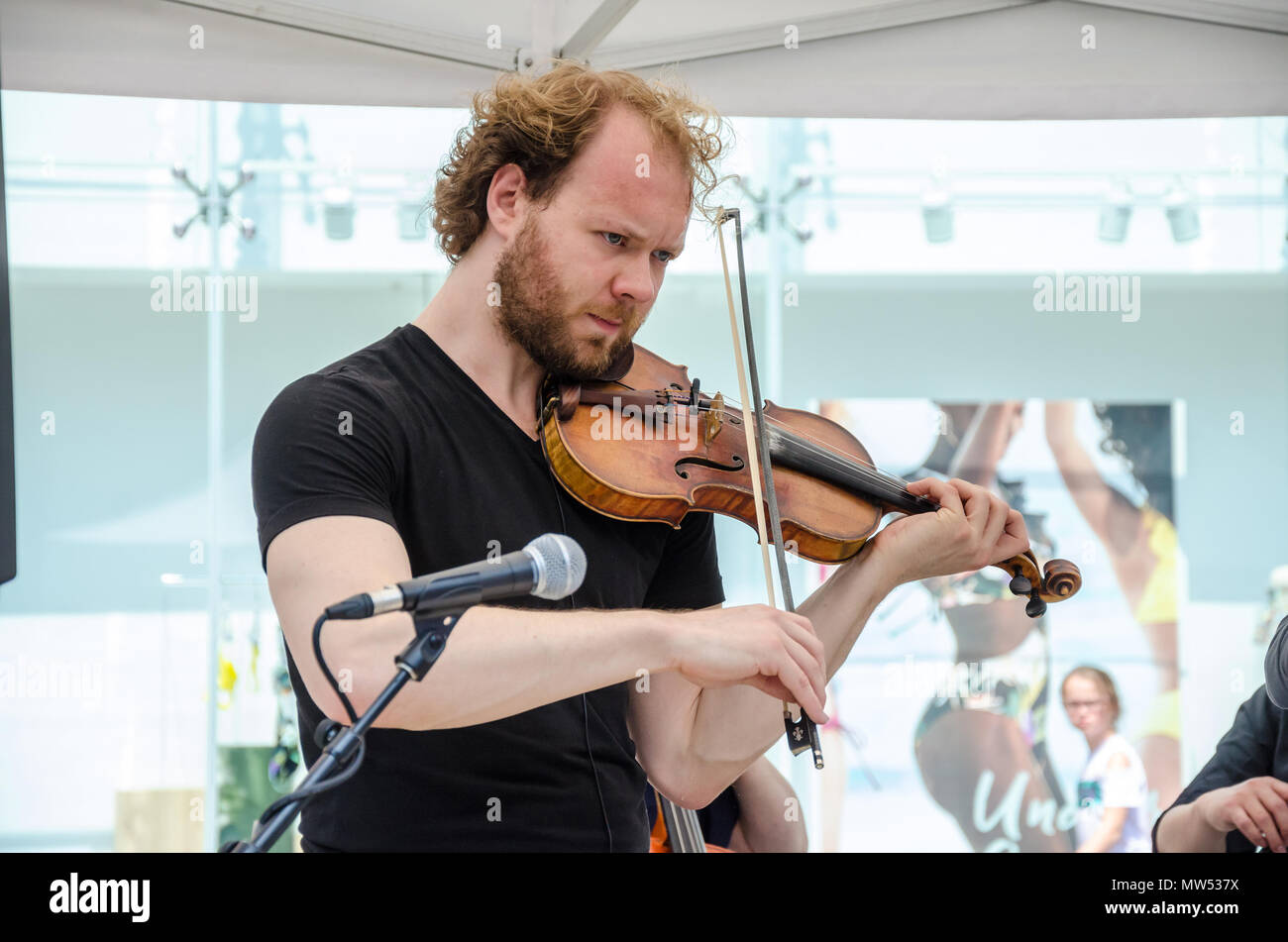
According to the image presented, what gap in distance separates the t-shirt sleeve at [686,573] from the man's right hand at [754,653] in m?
0.48

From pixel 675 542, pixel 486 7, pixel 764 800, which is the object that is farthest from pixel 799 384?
pixel 675 542

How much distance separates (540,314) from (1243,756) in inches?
61.7

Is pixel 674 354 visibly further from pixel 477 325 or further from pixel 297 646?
pixel 297 646

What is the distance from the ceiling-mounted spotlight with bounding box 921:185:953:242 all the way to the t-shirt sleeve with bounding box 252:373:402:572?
12.0ft

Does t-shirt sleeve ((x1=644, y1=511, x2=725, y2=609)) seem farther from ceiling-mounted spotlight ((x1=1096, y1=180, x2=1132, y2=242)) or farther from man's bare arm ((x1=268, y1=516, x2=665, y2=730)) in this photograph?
ceiling-mounted spotlight ((x1=1096, y1=180, x2=1132, y2=242))

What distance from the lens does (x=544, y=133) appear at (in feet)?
5.07

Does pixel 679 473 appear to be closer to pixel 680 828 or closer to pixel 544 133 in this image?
pixel 544 133

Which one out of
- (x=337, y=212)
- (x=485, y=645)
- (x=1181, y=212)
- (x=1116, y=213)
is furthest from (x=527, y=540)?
(x=1181, y=212)

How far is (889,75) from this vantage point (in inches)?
89.5

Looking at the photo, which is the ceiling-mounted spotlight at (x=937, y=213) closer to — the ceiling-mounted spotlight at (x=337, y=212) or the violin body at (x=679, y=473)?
the ceiling-mounted spotlight at (x=337, y=212)

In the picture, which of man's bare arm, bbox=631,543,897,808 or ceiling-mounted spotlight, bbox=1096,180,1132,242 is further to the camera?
ceiling-mounted spotlight, bbox=1096,180,1132,242

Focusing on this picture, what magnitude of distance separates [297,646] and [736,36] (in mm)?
1585

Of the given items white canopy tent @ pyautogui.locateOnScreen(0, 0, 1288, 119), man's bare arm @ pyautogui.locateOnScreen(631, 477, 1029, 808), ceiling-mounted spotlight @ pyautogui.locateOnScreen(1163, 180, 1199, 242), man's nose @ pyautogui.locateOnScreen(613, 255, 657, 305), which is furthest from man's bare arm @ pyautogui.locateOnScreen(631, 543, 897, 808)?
ceiling-mounted spotlight @ pyautogui.locateOnScreen(1163, 180, 1199, 242)

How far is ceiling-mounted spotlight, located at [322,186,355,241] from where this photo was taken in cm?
438
